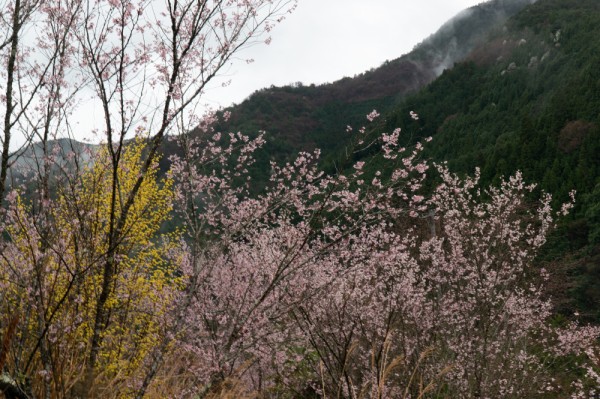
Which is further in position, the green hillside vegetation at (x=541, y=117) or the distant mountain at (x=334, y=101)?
the distant mountain at (x=334, y=101)

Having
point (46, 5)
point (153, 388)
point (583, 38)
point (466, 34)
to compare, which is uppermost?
point (466, 34)

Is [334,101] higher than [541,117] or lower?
higher

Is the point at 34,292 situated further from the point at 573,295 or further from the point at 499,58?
the point at 499,58

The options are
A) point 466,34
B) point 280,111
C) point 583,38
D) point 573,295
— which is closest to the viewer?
point 573,295

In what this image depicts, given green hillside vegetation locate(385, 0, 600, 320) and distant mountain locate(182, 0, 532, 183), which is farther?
distant mountain locate(182, 0, 532, 183)

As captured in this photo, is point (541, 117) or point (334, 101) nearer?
point (541, 117)

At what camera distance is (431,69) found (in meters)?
118

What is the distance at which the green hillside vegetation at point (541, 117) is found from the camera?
2198 centimetres

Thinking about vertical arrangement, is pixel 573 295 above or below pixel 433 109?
below

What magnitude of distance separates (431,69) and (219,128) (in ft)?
231

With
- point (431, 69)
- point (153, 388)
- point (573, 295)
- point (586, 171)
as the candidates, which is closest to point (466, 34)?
point (431, 69)

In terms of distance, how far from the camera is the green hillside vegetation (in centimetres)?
2198

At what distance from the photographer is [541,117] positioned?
112 feet

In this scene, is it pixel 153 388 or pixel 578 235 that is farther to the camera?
pixel 578 235
